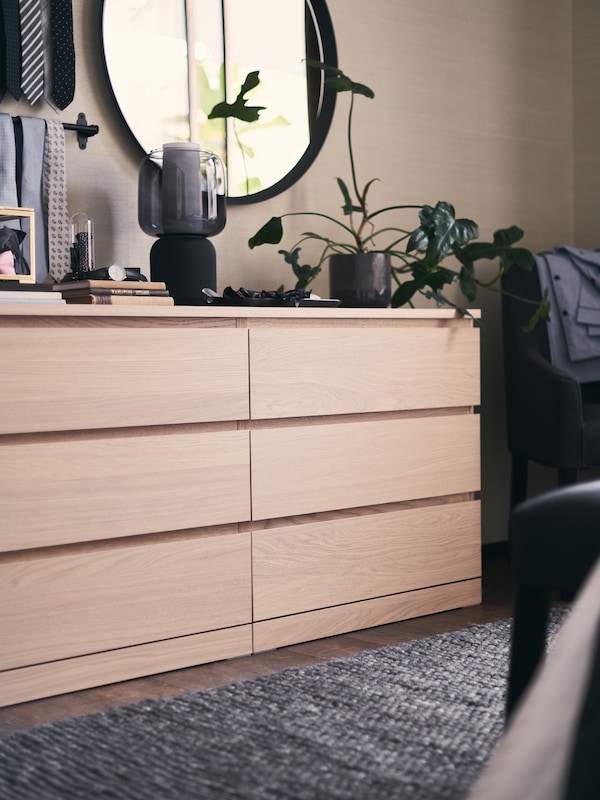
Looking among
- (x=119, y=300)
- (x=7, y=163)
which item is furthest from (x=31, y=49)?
(x=119, y=300)

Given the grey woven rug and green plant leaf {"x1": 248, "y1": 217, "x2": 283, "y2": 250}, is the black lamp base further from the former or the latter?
the grey woven rug

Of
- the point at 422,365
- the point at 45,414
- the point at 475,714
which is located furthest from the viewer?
the point at 422,365

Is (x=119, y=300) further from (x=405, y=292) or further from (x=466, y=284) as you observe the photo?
(x=466, y=284)

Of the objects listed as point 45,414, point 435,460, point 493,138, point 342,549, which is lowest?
point 342,549

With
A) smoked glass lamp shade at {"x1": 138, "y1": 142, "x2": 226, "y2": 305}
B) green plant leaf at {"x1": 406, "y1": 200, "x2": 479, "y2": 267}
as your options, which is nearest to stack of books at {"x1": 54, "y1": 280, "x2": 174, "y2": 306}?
smoked glass lamp shade at {"x1": 138, "y1": 142, "x2": 226, "y2": 305}

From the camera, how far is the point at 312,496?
2428mm

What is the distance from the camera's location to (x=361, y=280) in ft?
9.03

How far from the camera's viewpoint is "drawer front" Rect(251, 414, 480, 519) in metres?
2.36

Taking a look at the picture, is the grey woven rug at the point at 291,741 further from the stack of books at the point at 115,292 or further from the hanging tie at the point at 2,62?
the hanging tie at the point at 2,62

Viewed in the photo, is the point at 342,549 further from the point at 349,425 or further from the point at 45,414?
the point at 45,414

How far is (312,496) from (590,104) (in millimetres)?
2039

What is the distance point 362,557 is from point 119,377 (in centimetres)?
79

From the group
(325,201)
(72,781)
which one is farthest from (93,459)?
(325,201)

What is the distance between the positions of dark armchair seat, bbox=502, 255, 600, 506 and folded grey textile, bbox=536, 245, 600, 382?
0.08 feet
